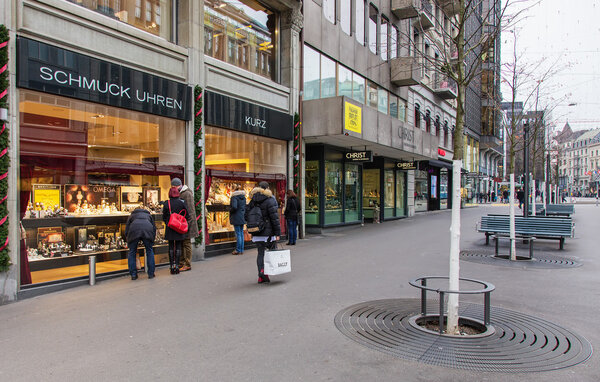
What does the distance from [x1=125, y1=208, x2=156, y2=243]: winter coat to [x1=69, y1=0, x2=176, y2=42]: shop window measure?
4248 mm

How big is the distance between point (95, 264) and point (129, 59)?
4.31 meters

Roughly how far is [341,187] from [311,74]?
17.3ft

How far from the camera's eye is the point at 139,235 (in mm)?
8086

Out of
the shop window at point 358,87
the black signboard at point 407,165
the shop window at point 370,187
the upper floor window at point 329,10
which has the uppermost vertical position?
the upper floor window at point 329,10

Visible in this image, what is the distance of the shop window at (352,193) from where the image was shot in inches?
748

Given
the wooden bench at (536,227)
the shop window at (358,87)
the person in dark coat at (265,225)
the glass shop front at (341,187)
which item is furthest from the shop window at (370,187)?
the person in dark coat at (265,225)

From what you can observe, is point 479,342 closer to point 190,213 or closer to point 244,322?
point 244,322

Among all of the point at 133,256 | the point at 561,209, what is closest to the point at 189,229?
the point at 133,256

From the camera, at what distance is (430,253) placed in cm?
1123

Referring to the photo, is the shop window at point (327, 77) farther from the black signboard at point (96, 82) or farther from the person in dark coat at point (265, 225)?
the person in dark coat at point (265, 225)

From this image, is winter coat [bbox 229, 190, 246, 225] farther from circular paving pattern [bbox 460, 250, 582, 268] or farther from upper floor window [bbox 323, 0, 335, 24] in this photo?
upper floor window [bbox 323, 0, 335, 24]

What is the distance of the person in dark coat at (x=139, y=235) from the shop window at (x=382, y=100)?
50.1ft

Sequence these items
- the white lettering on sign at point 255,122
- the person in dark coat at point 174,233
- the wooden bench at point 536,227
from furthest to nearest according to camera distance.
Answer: the white lettering on sign at point 255,122, the wooden bench at point 536,227, the person in dark coat at point 174,233

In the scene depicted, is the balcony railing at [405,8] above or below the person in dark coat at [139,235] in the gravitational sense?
above
